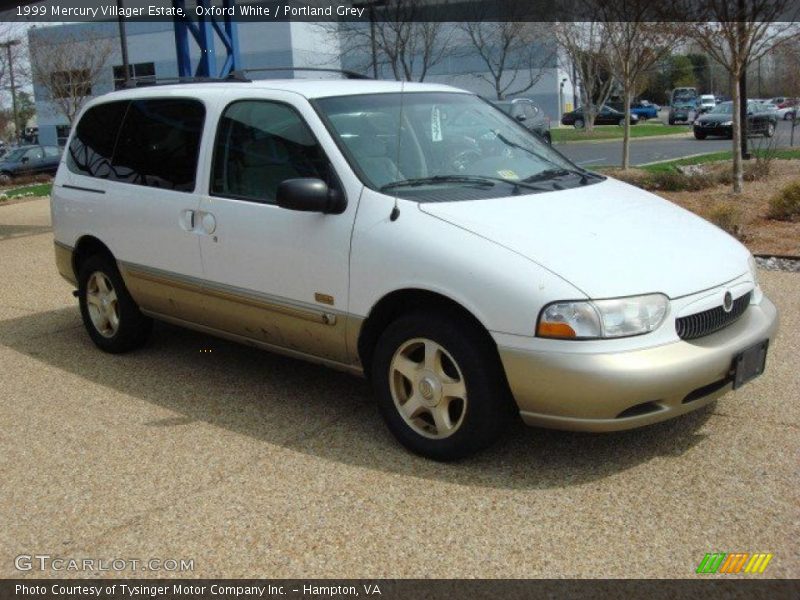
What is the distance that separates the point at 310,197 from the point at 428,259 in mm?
699

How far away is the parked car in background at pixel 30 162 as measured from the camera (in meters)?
28.5

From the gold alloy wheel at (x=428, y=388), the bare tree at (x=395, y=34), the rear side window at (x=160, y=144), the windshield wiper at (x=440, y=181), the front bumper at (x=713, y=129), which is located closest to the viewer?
the gold alloy wheel at (x=428, y=388)

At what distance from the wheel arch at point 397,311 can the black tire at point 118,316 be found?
7.30ft

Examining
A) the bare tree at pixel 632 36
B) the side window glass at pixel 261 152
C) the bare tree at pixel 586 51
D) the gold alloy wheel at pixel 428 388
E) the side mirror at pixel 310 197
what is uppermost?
the bare tree at pixel 586 51

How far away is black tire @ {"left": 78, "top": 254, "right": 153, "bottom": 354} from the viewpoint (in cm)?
591

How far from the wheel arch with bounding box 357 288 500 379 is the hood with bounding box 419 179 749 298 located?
0.35m

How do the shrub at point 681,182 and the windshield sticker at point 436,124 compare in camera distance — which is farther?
the shrub at point 681,182

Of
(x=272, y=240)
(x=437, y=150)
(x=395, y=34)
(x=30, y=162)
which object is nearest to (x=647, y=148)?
(x=395, y=34)

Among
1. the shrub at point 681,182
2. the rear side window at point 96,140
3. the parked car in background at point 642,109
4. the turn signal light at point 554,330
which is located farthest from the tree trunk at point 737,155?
the parked car in background at point 642,109

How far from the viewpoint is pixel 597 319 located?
3.60 meters

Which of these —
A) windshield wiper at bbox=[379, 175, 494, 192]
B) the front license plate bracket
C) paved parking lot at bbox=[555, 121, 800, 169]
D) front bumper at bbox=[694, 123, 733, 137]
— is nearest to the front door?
windshield wiper at bbox=[379, 175, 494, 192]

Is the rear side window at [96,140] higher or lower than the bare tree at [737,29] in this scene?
lower

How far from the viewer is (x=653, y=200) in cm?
482

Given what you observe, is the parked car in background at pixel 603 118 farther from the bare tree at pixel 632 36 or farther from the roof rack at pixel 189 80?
the roof rack at pixel 189 80
